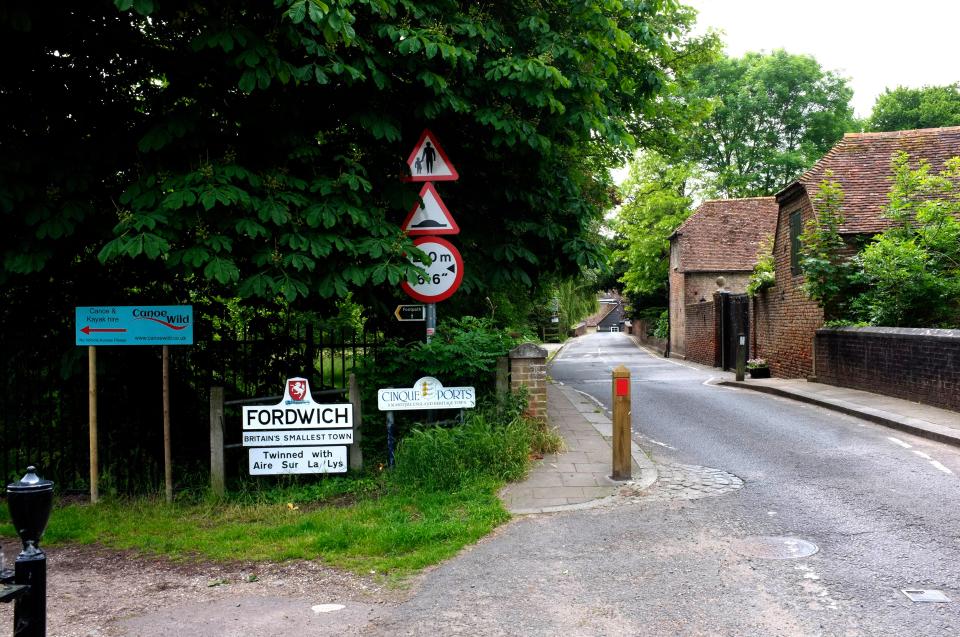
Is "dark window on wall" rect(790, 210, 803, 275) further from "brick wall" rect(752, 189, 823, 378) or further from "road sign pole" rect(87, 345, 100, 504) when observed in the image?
"road sign pole" rect(87, 345, 100, 504)

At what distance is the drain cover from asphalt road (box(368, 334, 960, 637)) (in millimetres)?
56

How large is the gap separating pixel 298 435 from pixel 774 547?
449cm

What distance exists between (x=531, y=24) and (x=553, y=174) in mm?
1894

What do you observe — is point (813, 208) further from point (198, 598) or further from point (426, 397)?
point (198, 598)

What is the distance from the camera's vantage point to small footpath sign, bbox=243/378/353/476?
294 inches

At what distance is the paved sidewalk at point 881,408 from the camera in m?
10.5

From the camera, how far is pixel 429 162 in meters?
7.41

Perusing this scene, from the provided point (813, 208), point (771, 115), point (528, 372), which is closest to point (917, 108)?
point (771, 115)

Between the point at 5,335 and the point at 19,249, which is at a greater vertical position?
the point at 19,249

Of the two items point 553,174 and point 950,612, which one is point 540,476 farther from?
point 950,612

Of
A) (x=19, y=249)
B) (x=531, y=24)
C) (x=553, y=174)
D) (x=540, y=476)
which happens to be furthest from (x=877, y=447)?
(x=19, y=249)

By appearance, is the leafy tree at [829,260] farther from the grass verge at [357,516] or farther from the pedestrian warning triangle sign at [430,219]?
the pedestrian warning triangle sign at [430,219]

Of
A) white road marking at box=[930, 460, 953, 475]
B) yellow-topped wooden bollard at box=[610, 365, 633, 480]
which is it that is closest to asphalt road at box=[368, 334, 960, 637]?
white road marking at box=[930, 460, 953, 475]

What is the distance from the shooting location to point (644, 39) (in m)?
9.02
